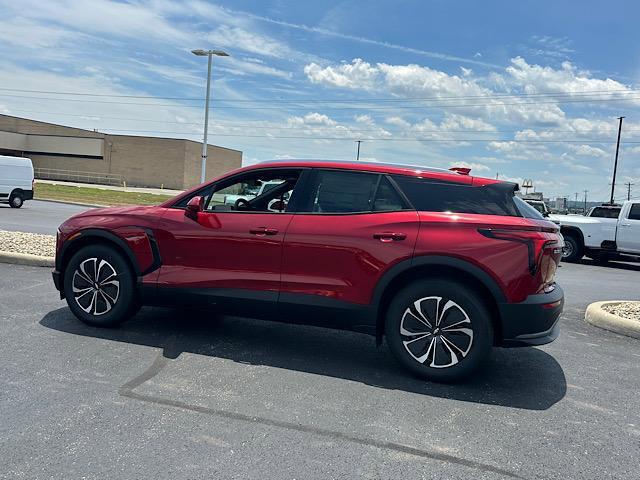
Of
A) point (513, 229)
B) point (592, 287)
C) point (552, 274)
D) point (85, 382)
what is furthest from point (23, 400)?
point (592, 287)

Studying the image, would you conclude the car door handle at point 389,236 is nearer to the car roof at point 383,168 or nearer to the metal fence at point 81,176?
the car roof at point 383,168

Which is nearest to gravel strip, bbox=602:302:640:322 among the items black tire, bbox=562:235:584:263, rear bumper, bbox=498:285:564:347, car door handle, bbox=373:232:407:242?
rear bumper, bbox=498:285:564:347

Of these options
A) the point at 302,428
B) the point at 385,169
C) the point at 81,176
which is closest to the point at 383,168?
the point at 385,169

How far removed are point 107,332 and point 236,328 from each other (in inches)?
48.8

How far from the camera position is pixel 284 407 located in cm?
364

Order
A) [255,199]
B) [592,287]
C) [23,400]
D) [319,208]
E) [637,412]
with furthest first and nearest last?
1. [592,287]
2. [255,199]
3. [319,208]
4. [637,412]
5. [23,400]

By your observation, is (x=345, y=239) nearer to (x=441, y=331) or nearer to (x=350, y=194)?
(x=350, y=194)

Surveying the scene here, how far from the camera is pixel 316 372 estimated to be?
4359 mm

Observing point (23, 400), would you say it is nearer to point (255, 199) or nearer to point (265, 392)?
point (265, 392)

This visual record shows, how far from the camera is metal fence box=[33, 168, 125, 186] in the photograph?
58.2m

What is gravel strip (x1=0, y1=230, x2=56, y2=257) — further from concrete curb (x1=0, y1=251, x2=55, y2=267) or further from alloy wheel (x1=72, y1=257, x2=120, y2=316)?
alloy wheel (x1=72, y1=257, x2=120, y2=316)

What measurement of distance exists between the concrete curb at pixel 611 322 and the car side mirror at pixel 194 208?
485cm

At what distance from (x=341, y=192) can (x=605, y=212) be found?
13.2 metres

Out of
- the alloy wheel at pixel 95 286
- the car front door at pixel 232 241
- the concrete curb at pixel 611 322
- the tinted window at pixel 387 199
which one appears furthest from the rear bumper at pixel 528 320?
the alloy wheel at pixel 95 286
